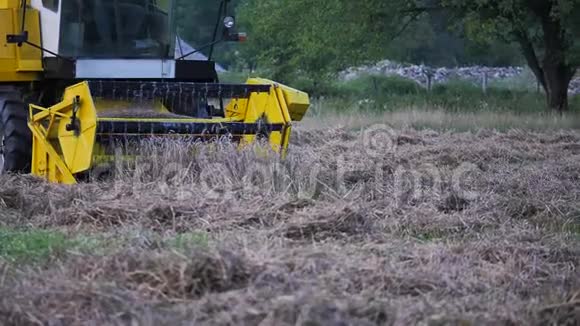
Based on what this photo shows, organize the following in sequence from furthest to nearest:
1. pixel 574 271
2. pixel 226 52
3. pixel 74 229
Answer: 1. pixel 226 52
2. pixel 74 229
3. pixel 574 271

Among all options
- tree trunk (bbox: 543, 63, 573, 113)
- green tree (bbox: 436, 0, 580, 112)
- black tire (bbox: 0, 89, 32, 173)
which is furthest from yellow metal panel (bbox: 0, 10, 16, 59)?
tree trunk (bbox: 543, 63, 573, 113)

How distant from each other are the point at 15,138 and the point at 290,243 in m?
4.96

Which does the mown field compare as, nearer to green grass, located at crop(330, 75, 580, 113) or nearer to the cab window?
the cab window

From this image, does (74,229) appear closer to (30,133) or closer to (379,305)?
(379,305)

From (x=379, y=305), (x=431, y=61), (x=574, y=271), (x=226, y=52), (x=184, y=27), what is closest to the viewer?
(x=379, y=305)

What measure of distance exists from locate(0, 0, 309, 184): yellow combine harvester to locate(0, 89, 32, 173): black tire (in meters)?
0.01

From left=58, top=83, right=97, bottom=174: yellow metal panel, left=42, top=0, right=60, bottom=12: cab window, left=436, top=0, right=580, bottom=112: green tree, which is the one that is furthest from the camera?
left=436, top=0, right=580, bottom=112: green tree

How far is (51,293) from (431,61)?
52.6 m

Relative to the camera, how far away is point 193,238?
6320 mm

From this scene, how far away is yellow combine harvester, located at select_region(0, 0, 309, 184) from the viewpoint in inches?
370

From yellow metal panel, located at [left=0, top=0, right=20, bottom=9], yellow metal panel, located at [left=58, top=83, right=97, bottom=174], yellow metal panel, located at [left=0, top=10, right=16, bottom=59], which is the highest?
yellow metal panel, located at [left=0, top=0, right=20, bottom=9]

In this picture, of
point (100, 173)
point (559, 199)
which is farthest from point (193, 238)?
point (559, 199)

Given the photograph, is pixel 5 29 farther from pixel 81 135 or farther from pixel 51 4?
pixel 81 135

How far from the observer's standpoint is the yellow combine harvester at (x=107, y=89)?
9.41 m
